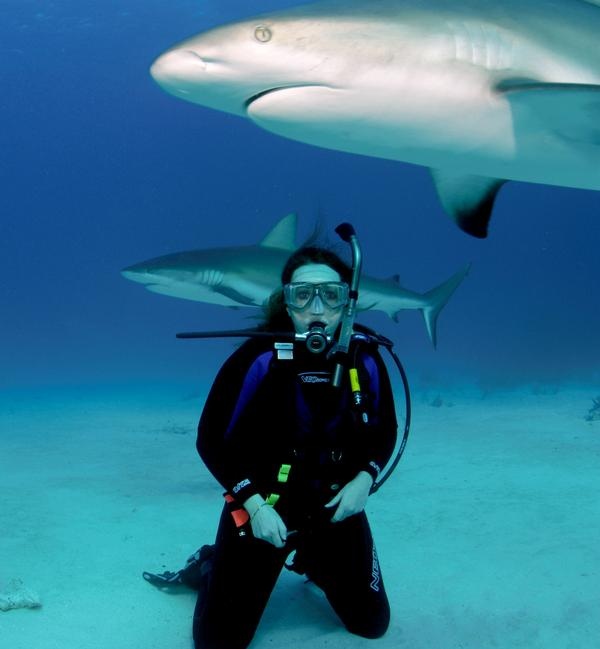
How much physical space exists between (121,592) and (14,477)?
3.30 m

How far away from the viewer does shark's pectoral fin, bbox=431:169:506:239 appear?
307 centimetres

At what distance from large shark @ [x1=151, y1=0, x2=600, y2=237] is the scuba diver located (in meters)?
0.84

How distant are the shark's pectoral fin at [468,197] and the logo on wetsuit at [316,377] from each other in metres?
1.20

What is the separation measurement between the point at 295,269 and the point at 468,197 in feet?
3.44

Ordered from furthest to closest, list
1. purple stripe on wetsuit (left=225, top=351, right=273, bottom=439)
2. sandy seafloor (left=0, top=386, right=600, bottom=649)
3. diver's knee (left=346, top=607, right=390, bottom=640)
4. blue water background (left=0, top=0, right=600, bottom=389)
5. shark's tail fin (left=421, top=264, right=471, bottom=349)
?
1. blue water background (left=0, top=0, right=600, bottom=389)
2. shark's tail fin (left=421, top=264, right=471, bottom=349)
3. sandy seafloor (left=0, top=386, right=600, bottom=649)
4. diver's knee (left=346, top=607, right=390, bottom=640)
5. purple stripe on wetsuit (left=225, top=351, right=273, bottom=439)

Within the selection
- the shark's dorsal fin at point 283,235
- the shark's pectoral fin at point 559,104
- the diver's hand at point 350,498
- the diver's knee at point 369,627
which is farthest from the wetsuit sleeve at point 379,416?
the shark's dorsal fin at point 283,235

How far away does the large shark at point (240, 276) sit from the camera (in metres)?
6.86

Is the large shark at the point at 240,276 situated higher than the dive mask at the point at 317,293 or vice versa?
the dive mask at the point at 317,293

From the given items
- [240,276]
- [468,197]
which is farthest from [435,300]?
[468,197]

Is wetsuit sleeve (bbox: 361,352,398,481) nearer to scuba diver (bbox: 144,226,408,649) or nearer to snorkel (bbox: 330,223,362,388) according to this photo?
scuba diver (bbox: 144,226,408,649)

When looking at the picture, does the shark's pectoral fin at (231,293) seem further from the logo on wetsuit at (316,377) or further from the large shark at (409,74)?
the large shark at (409,74)

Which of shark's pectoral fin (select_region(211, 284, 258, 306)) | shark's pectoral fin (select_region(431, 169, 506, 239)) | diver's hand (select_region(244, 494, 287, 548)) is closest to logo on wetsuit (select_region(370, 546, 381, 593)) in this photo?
diver's hand (select_region(244, 494, 287, 548))

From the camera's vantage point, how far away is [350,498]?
2.65 m

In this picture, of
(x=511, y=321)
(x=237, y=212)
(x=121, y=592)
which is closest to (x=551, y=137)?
(x=121, y=592)
